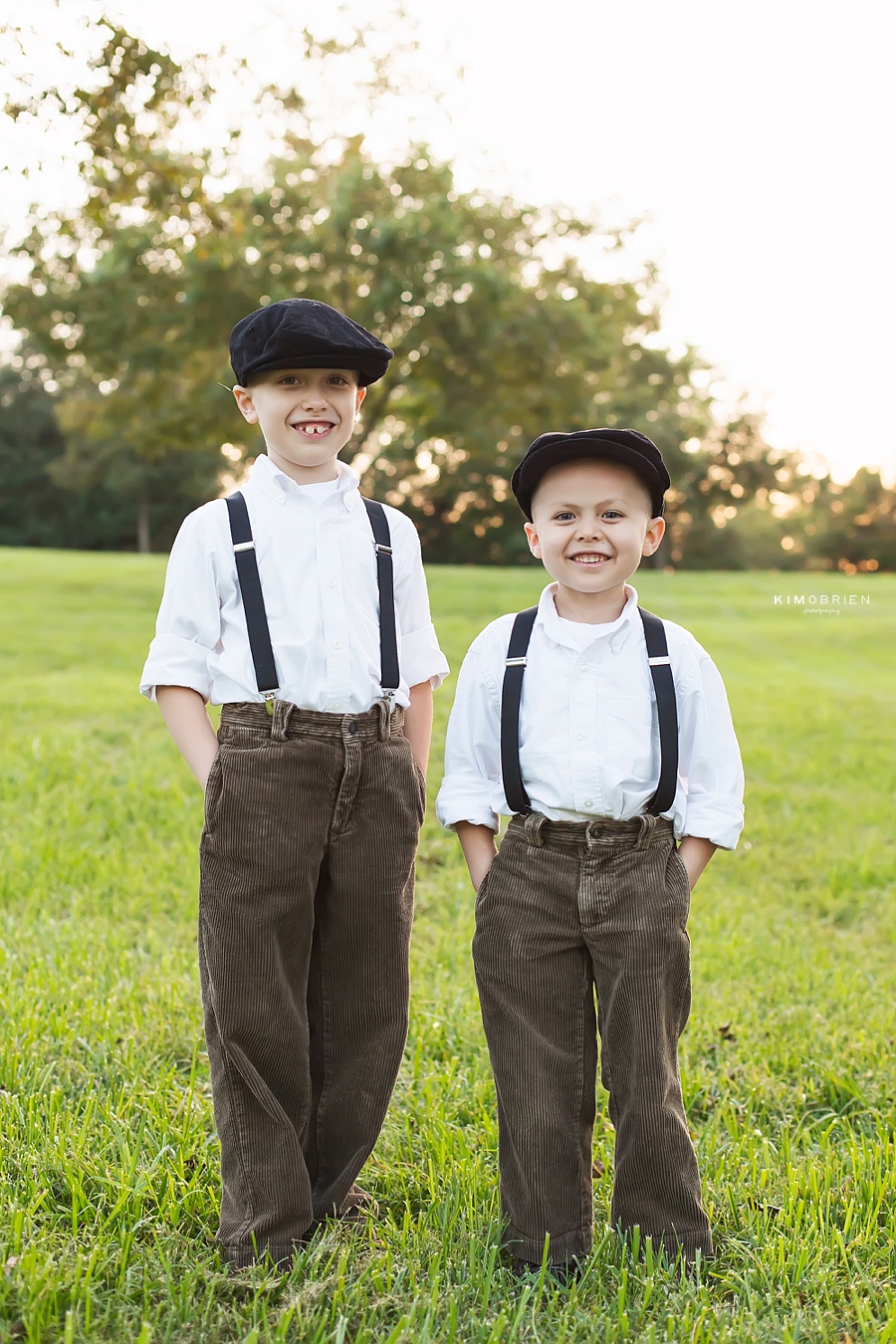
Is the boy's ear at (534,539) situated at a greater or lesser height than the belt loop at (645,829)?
greater

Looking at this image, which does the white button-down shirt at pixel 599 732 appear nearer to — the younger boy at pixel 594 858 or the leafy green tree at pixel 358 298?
the younger boy at pixel 594 858

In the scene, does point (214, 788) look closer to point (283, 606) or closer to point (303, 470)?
point (283, 606)

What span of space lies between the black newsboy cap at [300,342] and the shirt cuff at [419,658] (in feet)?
2.07

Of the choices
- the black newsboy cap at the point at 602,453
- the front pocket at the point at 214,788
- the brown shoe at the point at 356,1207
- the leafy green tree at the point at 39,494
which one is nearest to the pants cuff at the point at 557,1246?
the brown shoe at the point at 356,1207

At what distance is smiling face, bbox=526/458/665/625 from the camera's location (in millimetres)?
2537

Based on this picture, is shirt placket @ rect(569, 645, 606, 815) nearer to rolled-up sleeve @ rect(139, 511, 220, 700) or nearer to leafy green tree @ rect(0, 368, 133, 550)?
rolled-up sleeve @ rect(139, 511, 220, 700)

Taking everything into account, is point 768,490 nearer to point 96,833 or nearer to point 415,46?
point 415,46

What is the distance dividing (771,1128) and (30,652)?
9.70 meters

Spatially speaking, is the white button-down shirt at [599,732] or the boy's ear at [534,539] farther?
the boy's ear at [534,539]

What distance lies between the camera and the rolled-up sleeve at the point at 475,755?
8.68 feet

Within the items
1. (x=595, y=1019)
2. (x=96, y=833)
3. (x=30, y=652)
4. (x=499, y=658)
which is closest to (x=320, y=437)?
(x=499, y=658)

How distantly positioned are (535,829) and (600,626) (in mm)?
480

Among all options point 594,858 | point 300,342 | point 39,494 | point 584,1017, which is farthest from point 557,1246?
point 39,494

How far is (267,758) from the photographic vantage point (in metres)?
2.47
